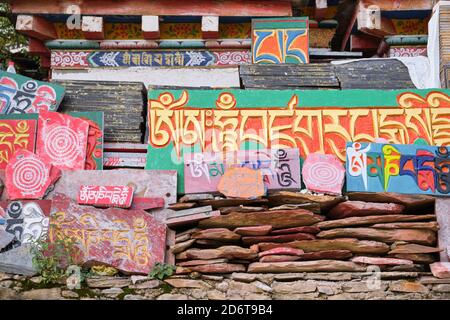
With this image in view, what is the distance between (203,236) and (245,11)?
3.96m

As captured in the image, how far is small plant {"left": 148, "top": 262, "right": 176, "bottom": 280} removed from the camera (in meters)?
5.71

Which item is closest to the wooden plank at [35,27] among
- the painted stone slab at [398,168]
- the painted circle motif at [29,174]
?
the painted circle motif at [29,174]

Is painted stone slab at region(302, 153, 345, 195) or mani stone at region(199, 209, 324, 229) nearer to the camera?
mani stone at region(199, 209, 324, 229)

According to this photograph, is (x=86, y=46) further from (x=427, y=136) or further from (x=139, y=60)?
(x=427, y=136)

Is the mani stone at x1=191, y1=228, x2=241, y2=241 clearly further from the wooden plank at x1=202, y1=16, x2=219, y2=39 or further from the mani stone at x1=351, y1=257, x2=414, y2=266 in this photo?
the wooden plank at x1=202, y1=16, x2=219, y2=39

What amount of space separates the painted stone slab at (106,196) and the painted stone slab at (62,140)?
42cm

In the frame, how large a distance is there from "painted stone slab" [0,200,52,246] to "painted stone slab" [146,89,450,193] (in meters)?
1.23

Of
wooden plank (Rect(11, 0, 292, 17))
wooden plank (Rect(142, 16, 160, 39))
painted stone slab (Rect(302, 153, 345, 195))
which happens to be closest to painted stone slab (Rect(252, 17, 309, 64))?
wooden plank (Rect(11, 0, 292, 17))

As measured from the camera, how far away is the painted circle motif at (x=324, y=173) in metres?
6.16

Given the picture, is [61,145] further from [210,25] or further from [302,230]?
[210,25]

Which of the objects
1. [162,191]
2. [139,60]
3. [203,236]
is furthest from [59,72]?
[203,236]

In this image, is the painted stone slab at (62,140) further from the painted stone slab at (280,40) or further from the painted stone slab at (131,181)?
the painted stone slab at (280,40)

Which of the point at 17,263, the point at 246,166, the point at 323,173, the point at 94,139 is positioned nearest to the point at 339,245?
the point at 323,173

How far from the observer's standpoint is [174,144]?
654 centimetres
